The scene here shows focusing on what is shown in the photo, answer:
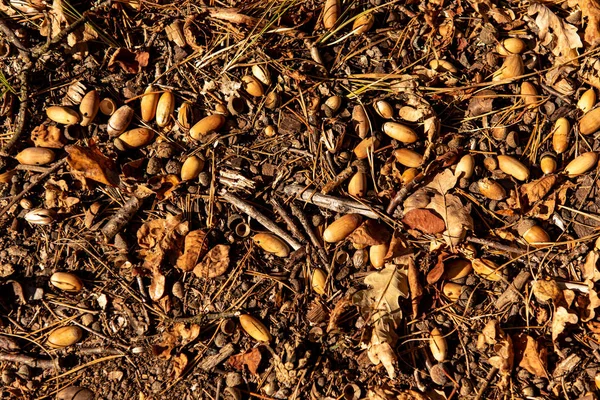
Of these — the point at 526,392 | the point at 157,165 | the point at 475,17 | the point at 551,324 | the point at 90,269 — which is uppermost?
the point at 475,17

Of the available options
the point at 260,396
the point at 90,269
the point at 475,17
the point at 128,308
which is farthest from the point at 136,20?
the point at 260,396

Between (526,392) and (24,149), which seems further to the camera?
(24,149)

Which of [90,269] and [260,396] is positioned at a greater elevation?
[90,269]

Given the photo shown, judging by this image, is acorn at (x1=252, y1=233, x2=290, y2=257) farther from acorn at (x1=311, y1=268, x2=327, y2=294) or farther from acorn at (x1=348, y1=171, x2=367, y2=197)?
acorn at (x1=348, y1=171, x2=367, y2=197)

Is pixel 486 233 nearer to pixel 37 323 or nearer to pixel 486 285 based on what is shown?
pixel 486 285

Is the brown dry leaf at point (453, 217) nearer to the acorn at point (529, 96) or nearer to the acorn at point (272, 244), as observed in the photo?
the acorn at point (529, 96)

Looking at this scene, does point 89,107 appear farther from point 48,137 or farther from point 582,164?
point 582,164
